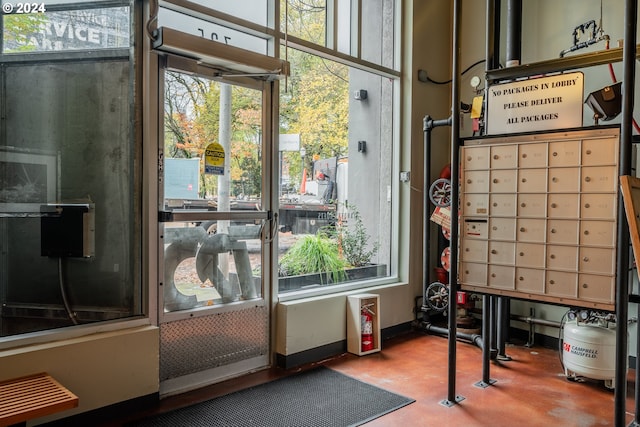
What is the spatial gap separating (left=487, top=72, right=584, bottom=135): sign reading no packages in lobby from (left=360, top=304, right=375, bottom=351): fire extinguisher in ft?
6.39

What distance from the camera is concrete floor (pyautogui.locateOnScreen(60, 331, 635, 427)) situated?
299cm

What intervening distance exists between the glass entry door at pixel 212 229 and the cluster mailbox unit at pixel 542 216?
1635 mm

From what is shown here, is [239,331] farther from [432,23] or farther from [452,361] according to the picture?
[432,23]

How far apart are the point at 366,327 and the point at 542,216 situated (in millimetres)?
1911

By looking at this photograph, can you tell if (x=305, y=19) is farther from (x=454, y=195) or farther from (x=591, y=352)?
(x=591, y=352)

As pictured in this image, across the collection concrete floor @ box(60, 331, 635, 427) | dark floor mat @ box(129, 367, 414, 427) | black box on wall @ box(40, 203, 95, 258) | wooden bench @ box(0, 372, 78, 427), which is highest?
black box on wall @ box(40, 203, 95, 258)

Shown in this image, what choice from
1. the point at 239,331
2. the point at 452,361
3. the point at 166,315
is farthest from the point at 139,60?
the point at 452,361

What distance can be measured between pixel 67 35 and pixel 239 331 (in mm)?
2399

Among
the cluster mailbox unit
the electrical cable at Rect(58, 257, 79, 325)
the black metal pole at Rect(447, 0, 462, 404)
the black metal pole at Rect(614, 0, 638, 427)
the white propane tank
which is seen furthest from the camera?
the white propane tank

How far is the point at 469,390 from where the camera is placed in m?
3.46

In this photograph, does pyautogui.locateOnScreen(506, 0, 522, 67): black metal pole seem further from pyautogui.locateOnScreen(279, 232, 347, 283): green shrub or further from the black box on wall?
the black box on wall

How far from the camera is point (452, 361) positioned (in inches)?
127

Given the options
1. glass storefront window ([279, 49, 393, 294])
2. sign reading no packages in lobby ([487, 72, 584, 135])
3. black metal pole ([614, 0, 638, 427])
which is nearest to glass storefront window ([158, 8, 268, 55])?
glass storefront window ([279, 49, 393, 294])

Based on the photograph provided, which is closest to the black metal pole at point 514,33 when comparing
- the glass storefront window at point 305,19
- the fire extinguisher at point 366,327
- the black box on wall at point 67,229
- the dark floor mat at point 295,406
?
the glass storefront window at point 305,19
